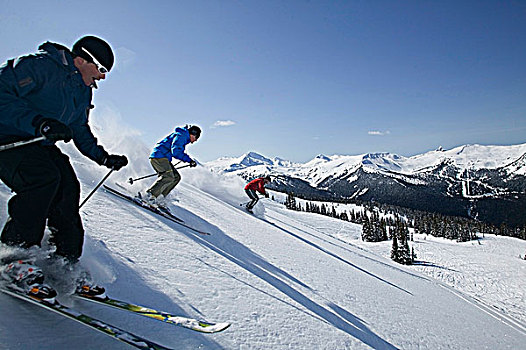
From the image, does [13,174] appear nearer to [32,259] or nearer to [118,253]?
[32,259]

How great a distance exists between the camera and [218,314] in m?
2.88

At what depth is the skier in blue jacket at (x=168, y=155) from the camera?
7.30 m

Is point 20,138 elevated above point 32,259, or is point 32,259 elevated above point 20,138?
point 20,138

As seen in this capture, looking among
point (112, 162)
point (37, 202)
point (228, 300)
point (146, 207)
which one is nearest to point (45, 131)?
point (37, 202)

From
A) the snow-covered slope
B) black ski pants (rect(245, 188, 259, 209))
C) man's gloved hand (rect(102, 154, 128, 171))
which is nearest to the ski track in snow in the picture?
the snow-covered slope

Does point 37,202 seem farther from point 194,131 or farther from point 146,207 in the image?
point 194,131

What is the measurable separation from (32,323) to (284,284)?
3.22 metres

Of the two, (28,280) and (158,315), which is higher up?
(28,280)

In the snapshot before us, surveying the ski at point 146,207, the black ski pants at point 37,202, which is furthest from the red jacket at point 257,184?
the black ski pants at point 37,202

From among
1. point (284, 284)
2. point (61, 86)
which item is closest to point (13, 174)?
point (61, 86)

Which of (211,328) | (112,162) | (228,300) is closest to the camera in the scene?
(211,328)

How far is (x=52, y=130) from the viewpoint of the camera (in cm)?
237

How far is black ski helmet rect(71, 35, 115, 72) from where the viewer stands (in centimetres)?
269

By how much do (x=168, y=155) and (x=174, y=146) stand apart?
314 mm
